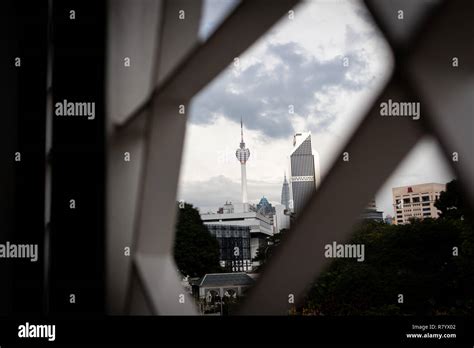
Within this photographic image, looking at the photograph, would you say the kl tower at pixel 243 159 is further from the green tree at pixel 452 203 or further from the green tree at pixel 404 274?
the green tree at pixel 452 203

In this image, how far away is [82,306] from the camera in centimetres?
279

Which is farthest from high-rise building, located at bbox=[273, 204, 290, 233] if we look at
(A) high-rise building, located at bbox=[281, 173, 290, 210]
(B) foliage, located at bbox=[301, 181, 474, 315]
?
(B) foliage, located at bbox=[301, 181, 474, 315]

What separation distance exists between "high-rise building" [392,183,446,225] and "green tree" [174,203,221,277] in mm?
963

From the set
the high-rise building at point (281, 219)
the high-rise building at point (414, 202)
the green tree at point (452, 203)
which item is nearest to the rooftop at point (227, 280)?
the high-rise building at point (281, 219)

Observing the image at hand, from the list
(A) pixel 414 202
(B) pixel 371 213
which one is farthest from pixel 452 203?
(B) pixel 371 213

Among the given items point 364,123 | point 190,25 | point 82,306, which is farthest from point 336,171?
point 82,306

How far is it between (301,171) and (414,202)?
0.57 metres

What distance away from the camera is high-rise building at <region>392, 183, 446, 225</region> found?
8.45 feet

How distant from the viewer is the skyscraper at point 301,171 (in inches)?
107

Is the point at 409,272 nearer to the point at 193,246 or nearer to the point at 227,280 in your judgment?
the point at 227,280

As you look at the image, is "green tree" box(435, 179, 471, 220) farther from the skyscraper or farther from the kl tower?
the kl tower

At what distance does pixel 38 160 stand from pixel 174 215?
804 mm

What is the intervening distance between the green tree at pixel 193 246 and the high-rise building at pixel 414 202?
963 mm

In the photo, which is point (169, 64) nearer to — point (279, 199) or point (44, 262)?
point (279, 199)
